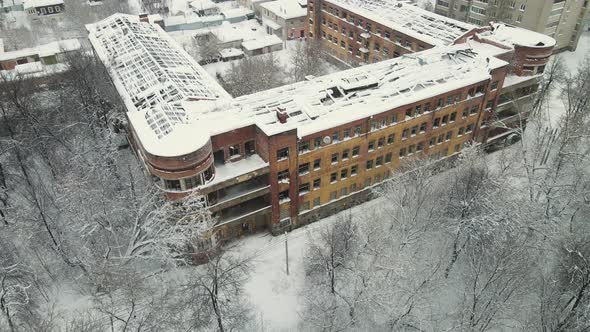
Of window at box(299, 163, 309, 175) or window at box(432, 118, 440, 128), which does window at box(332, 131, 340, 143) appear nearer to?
window at box(299, 163, 309, 175)

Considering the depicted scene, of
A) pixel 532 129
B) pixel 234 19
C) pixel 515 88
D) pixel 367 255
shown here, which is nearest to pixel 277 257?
pixel 367 255

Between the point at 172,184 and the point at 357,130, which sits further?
the point at 357,130

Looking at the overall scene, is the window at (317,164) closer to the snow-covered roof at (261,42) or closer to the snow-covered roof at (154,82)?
the snow-covered roof at (154,82)

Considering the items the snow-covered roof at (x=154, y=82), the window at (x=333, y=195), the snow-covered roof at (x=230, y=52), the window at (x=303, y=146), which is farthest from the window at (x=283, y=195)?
the snow-covered roof at (x=230, y=52)

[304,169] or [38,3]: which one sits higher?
[38,3]

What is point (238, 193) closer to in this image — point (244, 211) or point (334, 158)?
point (244, 211)

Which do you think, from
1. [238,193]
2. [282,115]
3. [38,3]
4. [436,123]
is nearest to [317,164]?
[282,115]

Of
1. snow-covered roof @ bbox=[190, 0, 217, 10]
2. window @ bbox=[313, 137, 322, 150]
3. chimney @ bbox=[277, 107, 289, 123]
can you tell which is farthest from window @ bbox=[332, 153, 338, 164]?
snow-covered roof @ bbox=[190, 0, 217, 10]
